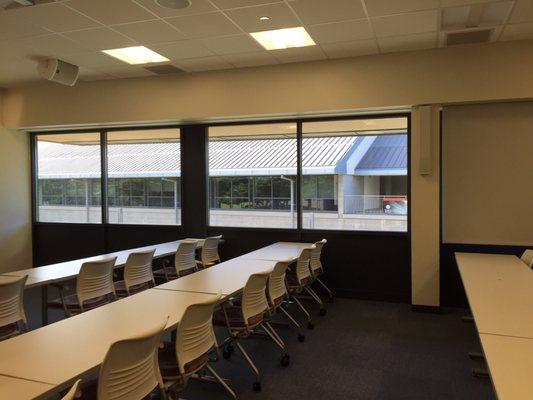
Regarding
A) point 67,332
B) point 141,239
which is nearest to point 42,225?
point 141,239

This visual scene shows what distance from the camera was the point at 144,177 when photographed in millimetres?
7332

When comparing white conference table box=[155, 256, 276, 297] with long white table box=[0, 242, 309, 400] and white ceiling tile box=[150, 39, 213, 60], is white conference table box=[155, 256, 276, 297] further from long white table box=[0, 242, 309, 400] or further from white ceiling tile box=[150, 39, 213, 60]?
white ceiling tile box=[150, 39, 213, 60]

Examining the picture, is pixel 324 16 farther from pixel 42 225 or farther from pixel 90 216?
pixel 42 225

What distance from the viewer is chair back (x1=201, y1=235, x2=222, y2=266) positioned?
19.0ft

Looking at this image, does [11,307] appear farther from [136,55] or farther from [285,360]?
[136,55]

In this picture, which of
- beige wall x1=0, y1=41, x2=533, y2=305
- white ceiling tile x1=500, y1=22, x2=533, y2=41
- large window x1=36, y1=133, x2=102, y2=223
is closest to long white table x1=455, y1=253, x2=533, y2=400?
beige wall x1=0, y1=41, x2=533, y2=305

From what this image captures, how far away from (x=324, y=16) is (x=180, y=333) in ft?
11.0

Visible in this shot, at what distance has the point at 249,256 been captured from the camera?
199 inches

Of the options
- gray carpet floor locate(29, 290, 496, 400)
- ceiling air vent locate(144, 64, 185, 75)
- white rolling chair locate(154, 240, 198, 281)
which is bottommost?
gray carpet floor locate(29, 290, 496, 400)

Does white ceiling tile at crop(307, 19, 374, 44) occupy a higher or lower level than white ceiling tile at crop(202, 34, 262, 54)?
lower

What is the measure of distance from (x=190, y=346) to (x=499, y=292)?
233 cm

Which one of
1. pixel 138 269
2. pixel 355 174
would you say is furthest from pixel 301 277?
pixel 355 174

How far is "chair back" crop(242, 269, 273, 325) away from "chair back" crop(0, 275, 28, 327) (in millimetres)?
1708

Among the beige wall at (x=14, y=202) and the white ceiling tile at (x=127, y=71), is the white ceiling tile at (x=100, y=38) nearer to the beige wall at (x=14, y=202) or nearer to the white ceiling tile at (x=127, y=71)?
the white ceiling tile at (x=127, y=71)
